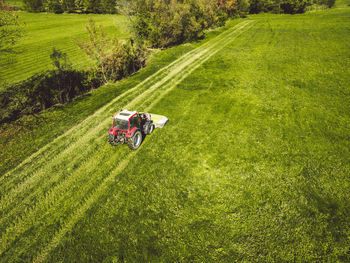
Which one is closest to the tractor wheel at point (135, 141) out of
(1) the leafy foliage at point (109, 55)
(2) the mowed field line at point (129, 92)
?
(2) the mowed field line at point (129, 92)

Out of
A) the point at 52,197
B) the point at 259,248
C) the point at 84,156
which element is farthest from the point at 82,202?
the point at 259,248

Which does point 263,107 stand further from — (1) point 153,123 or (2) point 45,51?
(2) point 45,51

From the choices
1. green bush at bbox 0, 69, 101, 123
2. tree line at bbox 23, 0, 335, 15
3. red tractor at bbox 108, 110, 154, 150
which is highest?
tree line at bbox 23, 0, 335, 15

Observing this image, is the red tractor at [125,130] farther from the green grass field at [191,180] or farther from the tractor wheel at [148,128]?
the green grass field at [191,180]

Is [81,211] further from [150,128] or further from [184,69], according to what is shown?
[184,69]

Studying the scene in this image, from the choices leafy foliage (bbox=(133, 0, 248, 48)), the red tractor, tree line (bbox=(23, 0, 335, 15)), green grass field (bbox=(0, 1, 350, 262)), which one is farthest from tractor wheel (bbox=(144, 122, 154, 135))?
tree line (bbox=(23, 0, 335, 15))

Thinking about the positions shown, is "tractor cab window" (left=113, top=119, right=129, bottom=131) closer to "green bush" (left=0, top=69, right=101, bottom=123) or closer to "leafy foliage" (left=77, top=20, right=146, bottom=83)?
"green bush" (left=0, top=69, right=101, bottom=123)

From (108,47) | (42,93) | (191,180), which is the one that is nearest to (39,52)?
(108,47)
